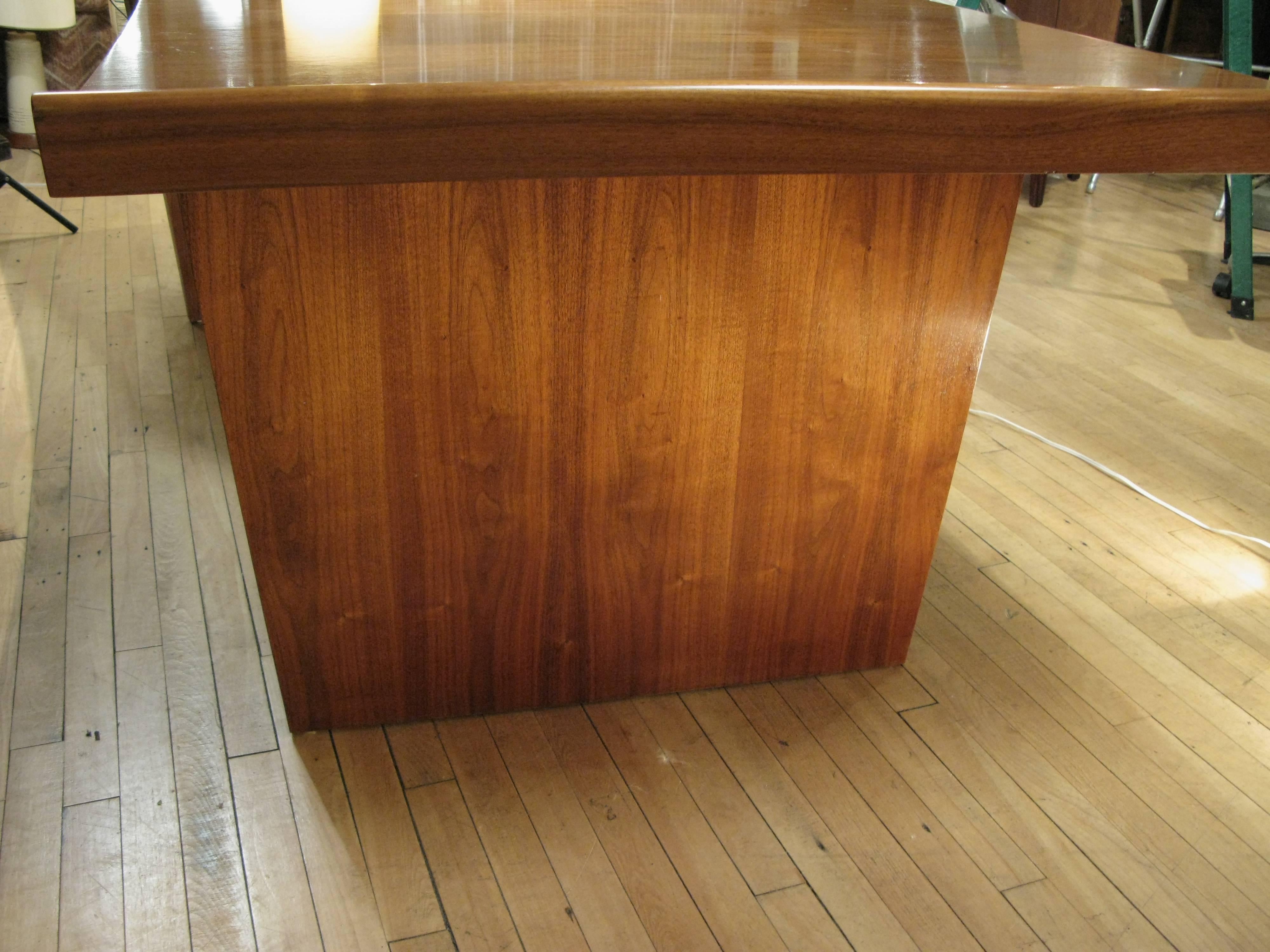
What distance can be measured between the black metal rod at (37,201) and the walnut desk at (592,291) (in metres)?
1.87

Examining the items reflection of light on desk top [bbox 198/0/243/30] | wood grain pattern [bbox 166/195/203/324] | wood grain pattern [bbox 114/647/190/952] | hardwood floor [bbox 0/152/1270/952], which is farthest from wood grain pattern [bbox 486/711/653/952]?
wood grain pattern [bbox 166/195/203/324]

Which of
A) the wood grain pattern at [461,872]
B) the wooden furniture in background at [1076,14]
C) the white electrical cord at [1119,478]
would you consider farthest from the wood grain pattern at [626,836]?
the wooden furniture in background at [1076,14]

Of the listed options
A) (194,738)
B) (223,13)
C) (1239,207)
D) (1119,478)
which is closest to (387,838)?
(194,738)

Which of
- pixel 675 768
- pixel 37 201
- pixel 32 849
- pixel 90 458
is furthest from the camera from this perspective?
pixel 37 201

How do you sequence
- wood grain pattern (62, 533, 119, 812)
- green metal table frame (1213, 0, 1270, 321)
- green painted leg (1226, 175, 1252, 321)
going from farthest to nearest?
green painted leg (1226, 175, 1252, 321) → green metal table frame (1213, 0, 1270, 321) → wood grain pattern (62, 533, 119, 812)

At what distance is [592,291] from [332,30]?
0.38m

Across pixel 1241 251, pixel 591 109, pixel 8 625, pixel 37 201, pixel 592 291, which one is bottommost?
pixel 8 625

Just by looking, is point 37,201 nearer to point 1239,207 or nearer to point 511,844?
point 511,844

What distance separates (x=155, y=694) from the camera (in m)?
1.42

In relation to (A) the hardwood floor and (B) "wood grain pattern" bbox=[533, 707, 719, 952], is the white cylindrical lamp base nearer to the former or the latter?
(A) the hardwood floor

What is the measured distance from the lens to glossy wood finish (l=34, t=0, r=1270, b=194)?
0.82m

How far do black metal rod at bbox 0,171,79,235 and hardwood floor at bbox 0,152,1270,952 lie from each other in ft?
3.80

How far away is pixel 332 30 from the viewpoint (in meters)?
1.17

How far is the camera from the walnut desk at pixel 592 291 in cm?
87
